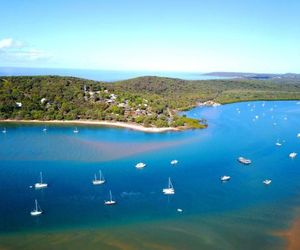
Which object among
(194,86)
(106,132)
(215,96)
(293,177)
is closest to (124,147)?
(106,132)

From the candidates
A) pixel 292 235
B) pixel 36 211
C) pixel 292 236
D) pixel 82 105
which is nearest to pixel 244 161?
pixel 292 235

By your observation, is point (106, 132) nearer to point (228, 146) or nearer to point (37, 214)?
point (228, 146)

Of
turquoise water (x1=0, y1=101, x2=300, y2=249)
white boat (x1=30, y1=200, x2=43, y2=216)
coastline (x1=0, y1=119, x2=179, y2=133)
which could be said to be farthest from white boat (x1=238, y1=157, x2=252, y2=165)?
white boat (x1=30, y1=200, x2=43, y2=216)

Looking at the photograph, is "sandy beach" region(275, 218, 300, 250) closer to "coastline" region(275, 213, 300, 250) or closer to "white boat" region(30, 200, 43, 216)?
"coastline" region(275, 213, 300, 250)

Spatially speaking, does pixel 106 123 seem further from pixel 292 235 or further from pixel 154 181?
pixel 292 235

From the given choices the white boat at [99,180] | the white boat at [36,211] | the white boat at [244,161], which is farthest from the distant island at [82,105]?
the white boat at [36,211]

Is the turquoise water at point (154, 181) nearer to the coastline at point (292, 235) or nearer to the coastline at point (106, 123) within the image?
the coastline at point (292, 235)

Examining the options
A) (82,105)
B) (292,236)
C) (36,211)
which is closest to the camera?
(292,236)

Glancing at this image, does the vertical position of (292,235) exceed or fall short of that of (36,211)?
it falls short

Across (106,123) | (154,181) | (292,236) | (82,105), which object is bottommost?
(292,236)
